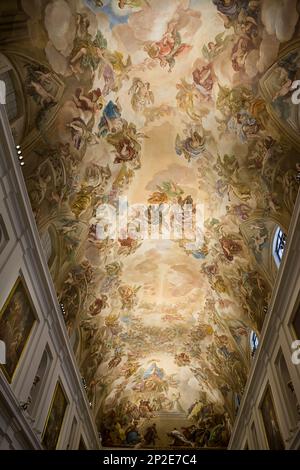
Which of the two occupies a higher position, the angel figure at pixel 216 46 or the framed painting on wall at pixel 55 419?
the angel figure at pixel 216 46

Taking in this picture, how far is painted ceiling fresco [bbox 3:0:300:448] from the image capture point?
416 inches

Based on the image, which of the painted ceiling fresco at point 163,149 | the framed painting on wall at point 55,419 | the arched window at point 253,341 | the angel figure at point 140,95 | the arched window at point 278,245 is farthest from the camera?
the arched window at point 253,341

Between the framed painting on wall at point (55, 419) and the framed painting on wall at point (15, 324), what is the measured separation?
3.34 meters

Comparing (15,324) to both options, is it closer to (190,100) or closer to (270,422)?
(190,100)

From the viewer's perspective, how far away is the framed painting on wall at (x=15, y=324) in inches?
393

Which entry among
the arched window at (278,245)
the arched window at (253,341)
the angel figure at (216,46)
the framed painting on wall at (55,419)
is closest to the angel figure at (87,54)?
the angel figure at (216,46)

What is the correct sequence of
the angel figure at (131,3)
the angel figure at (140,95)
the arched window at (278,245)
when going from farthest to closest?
the arched window at (278,245) < the angel figure at (140,95) < the angel figure at (131,3)

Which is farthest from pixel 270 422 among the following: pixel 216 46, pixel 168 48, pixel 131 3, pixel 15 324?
pixel 131 3

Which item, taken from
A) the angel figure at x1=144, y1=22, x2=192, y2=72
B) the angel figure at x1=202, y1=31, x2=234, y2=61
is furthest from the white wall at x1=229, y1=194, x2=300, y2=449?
the angel figure at x1=144, y1=22, x2=192, y2=72

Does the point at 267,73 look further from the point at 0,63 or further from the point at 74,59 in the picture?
the point at 0,63

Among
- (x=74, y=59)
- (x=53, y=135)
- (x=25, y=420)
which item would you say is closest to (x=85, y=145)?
(x=53, y=135)

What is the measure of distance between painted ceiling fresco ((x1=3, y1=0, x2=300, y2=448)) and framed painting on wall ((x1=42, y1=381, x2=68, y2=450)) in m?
2.50

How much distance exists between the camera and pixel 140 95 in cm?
1266

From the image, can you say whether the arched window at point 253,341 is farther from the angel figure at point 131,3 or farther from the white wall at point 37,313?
the angel figure at point 131,3
